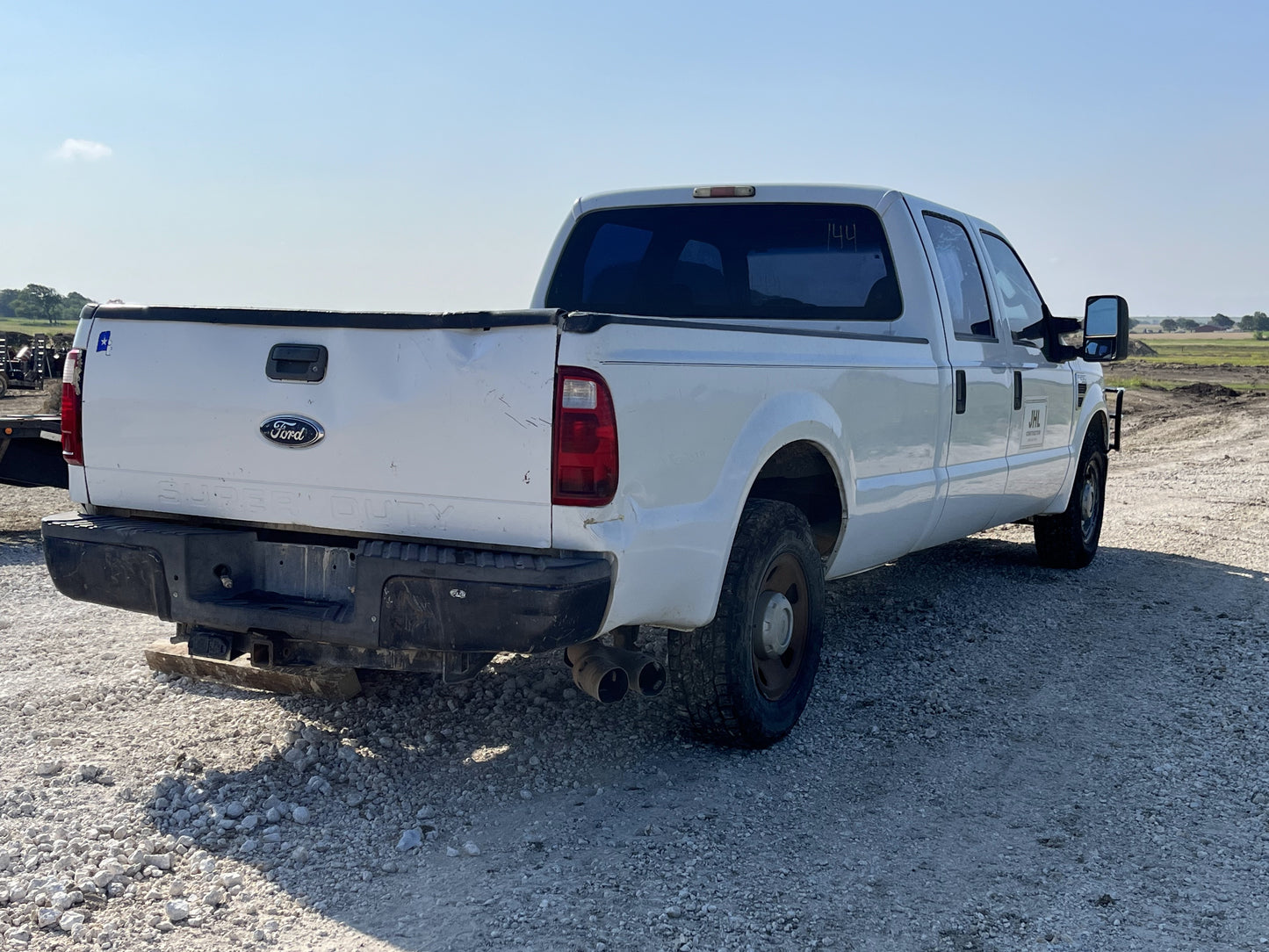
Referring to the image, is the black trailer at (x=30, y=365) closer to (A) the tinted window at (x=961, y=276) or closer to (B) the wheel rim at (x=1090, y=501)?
(B) the wheel rim at (x=1090, y=501)

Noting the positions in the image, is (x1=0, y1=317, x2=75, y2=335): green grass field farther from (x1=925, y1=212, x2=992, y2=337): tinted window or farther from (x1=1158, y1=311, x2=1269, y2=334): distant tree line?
(x1=1158, y1=311, x2=1269, y2=334): distant tree line

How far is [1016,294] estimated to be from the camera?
6820mm

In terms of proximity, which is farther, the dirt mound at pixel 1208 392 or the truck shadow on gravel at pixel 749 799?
the dirt mound at pixel 1208 392

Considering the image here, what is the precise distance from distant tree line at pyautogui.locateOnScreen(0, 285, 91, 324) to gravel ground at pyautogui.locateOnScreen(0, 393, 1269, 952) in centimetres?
7887

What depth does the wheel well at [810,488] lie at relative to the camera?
183 inches

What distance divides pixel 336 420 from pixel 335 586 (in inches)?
20.6

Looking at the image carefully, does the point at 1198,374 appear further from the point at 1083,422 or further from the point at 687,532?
the point at 687,532

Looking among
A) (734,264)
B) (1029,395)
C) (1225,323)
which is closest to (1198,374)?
(1029,395)

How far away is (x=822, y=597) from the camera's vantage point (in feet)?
15.6

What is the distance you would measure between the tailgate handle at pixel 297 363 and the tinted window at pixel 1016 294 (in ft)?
13.3

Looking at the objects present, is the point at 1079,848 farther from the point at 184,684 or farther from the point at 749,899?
the point at 184,684

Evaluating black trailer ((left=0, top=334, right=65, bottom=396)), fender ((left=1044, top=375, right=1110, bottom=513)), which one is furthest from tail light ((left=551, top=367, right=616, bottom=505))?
black trailer ((left=0, top=334, right=65, bottom=396))

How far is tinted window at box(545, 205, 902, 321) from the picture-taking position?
18.1ft

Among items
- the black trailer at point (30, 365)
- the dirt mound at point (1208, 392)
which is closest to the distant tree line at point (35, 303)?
the black trailer at point (30, 365)
